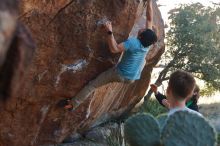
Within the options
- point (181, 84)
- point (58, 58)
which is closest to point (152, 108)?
point (58, 58)

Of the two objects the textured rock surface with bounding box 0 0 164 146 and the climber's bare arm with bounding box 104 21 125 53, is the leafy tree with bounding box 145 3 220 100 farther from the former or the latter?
the climber's bare arm with bounding box 104 21 125 53

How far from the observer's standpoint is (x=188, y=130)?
332 centimetres

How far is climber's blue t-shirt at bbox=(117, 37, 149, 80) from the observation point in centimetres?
735

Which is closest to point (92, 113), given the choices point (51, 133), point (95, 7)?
point (51, 133)

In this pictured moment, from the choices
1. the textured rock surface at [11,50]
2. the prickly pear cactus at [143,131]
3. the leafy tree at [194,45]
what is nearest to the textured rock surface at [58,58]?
the prickly pear cactus at [143,131]

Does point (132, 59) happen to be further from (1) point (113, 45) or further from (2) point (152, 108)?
(2) point (152, 108)

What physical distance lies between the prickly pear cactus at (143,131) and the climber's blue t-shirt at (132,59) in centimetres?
368

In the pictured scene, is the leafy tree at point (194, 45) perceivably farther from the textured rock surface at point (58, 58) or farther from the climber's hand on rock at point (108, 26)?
the climber's hand on rock at point (108, 26)

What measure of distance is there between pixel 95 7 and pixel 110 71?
114 centimetres

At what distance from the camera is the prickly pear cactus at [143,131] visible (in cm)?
359

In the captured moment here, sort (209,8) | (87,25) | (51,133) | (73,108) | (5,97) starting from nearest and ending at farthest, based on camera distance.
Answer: (5,97) < (87,25) < (73,108) < (51,133) < (209,8)

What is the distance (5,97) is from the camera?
4.72 feet

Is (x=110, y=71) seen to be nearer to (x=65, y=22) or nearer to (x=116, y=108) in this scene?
(x=65, y=22)

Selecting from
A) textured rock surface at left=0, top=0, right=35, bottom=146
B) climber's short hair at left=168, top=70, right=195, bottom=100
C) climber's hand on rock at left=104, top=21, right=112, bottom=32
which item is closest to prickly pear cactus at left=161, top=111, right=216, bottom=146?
climber's short hair at left=168, top=70, right=195, bottom=100
